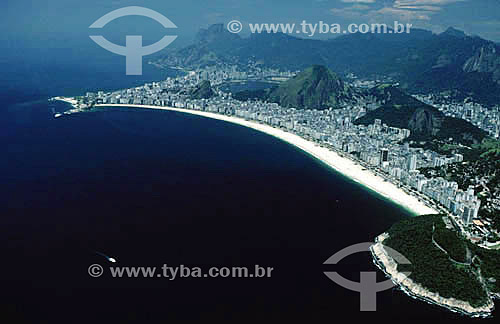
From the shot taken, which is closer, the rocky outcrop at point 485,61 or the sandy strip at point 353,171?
the sandy strip at point 353,171

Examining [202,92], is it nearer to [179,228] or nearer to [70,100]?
[70,100]

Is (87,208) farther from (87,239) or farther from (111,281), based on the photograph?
(111,281)

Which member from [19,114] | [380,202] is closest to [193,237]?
[380,202]

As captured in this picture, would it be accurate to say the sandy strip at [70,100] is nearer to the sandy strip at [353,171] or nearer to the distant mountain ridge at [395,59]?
the sandy strip at [353,171]

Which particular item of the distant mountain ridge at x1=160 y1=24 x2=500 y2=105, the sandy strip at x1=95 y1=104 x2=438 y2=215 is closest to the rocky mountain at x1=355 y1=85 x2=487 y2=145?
the sandy strip at x1=95 y1=104 x2=438 y2=215

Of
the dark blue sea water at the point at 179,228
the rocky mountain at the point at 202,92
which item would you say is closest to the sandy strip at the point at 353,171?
the dark blue sea water at the point at 179,228

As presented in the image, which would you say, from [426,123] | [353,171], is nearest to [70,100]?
[353,171]
